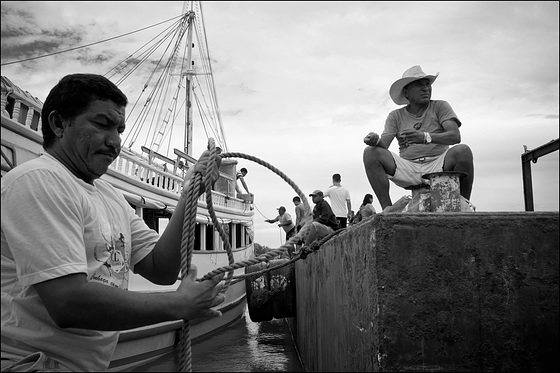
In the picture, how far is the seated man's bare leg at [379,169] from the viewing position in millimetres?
4324

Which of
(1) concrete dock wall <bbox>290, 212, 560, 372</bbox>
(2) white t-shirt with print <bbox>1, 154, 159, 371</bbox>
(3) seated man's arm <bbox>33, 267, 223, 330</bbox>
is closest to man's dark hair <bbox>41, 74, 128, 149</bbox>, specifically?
(2) white t-shirt with print <bbox>1, 154, 159, 371</bbox>

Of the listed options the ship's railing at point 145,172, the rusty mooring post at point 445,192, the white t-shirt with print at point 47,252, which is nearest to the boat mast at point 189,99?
the ship's railing at point 145,172

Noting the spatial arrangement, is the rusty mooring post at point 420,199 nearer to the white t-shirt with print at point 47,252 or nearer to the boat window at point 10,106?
the white t-shirt with print at point 47,252

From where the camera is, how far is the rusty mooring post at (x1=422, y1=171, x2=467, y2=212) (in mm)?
3273

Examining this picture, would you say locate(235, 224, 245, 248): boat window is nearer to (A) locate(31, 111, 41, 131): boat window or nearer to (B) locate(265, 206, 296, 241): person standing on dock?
(B) locate(265, 206, 296, 241): person standing on dock

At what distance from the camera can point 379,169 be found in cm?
434

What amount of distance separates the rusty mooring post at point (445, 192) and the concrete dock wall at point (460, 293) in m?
1.03

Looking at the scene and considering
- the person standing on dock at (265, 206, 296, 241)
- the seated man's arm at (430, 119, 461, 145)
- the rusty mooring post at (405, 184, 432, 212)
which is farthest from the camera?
the person standing on dock at (265, 206, 296, 241)

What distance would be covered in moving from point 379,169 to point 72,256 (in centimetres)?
325

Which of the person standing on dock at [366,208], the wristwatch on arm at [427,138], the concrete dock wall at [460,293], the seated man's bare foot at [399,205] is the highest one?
the wristwatch on arm at [427,138]

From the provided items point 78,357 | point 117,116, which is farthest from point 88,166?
point 78,357

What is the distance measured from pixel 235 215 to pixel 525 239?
1432 centimetres

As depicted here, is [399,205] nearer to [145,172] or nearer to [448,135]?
[448,135]

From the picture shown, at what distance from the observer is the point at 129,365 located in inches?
292
